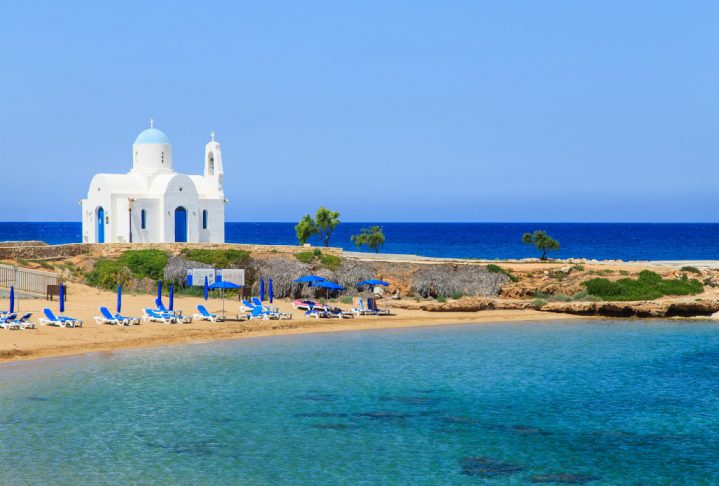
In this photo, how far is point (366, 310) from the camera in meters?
38.8

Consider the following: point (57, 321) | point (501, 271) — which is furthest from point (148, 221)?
point (57, 321)

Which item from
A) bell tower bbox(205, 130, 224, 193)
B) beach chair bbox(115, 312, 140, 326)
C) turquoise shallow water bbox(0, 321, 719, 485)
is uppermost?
bell tower bbox(205, 130, 224, 193)

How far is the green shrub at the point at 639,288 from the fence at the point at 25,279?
86.2 ft

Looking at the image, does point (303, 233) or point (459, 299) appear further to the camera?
point (303, 233)

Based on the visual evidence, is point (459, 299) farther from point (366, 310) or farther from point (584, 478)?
point (584, 478)

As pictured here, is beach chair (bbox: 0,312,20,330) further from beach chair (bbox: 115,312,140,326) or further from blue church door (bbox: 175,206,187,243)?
blue church door (bbox: 175,206,187,243)

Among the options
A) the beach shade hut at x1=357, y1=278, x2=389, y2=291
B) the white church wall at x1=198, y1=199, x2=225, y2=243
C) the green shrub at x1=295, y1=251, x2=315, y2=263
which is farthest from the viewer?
the white church wall at x1=198, y1=199, x2=225, y2=243

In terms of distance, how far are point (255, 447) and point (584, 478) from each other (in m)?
6.66

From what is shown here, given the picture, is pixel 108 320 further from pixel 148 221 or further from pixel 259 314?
pixel 148 221

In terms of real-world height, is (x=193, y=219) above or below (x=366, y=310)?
above

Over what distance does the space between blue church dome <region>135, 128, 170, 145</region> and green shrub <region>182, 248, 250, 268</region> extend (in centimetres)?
960

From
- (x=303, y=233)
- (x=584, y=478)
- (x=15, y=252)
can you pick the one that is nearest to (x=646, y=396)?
(x=584, y=478)

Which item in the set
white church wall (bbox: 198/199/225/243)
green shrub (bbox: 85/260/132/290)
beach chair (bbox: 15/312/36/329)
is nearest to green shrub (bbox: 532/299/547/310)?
green shrub (bbox: 85/260/132/290)

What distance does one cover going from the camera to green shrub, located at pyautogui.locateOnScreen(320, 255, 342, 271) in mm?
46281
